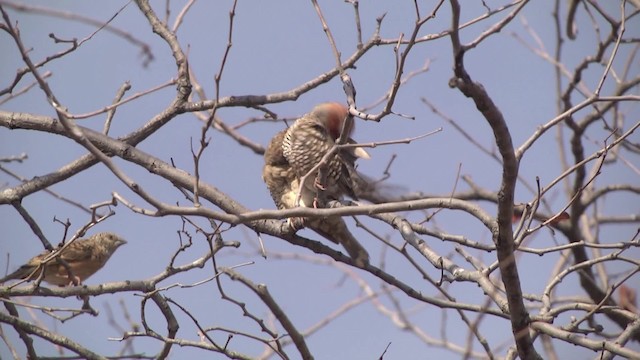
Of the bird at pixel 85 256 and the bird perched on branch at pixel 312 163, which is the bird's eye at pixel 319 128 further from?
the bird at pixel 85 256

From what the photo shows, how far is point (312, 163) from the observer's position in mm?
5043

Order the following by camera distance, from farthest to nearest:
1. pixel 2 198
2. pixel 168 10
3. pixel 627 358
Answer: pixel 168 10 < pixel 2 198 < pixel 627 358

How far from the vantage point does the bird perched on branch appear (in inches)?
193

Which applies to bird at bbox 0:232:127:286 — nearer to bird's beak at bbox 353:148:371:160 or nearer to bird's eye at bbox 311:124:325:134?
bird's eye at bbox 311:124:325:134

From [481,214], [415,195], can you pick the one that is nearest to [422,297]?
[481,214]

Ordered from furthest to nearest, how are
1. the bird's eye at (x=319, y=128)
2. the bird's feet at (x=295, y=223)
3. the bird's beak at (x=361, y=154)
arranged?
the bird's eye at (x=319, y=128)
the bird's beak at (x=361, y=154)
the bird's feet at (x=295, y=223)

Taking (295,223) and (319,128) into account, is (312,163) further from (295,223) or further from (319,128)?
(295,223)

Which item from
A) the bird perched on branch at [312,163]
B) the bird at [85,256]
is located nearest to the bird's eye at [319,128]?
the bird perched on branch at [312,163]

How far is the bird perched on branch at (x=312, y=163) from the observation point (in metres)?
4.89

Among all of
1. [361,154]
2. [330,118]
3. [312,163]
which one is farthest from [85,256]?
[361,154]

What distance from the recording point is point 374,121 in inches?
125

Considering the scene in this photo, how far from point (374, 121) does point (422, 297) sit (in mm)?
1099

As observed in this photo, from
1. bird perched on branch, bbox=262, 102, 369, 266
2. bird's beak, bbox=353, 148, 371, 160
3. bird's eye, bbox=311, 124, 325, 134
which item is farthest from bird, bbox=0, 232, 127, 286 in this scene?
bird's beak, bbox=353, 148, 371, 160

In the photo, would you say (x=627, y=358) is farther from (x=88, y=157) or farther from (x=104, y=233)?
(x=104, y=233)
